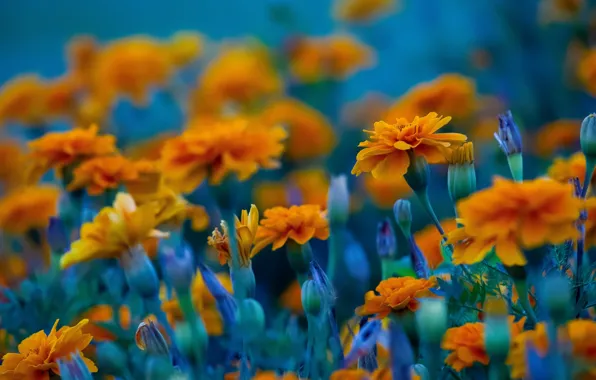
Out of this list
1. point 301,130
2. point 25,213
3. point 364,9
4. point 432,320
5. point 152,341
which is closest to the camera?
point 432,320

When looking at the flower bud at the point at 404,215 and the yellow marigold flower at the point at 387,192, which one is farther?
the yellow marigold flower at the point at 387,192

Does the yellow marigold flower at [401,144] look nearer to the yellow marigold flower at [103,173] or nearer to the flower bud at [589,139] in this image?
the flower bud at [589,139]

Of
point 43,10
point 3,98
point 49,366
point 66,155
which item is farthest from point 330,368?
point 43,10

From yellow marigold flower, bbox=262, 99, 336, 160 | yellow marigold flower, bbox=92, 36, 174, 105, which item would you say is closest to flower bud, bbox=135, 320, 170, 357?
yellow marigold flower, bbox=262, 99, 336, 160

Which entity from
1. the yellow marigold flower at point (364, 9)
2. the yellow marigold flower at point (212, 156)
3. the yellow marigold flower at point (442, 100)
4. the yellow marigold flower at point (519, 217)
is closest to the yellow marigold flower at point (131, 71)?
the yellow marigold flower at point (364, 9)

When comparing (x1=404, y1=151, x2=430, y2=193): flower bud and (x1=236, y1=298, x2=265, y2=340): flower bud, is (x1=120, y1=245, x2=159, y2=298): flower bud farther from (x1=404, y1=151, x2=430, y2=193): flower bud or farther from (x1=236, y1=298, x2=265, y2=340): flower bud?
(x1=404, y1=151, x2=430, y2=193): flower bud

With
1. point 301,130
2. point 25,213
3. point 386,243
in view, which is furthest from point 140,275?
point 301,130

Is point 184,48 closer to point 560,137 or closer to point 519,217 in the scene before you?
point 560,137
